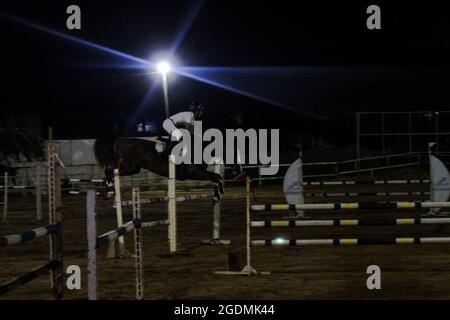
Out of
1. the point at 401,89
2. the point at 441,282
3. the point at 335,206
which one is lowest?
the point at 441,282

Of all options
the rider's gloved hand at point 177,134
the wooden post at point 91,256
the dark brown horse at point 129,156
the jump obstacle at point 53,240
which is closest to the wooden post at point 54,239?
the jump obstacle at point 53,240

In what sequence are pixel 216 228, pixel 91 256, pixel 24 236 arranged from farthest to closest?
pixel 216 228 < pixel 91 256 < pixel 24 236

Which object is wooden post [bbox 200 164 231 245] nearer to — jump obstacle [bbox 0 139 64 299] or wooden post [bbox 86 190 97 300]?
jump obstacle [bbox 0 139 64 299]

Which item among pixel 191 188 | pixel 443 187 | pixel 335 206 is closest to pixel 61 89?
pixel 191 188

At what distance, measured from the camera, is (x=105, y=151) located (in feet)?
53.9

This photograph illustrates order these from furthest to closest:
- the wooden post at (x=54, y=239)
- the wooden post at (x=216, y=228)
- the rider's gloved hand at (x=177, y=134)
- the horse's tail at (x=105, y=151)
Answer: the horse's tail at (x=105, y=151)
the rider's gloved hand at (x=177, y=134)
the wooden post at (x=216, y=228)
the wooden post at (x=54, y=239)

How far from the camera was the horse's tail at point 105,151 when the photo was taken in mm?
16359

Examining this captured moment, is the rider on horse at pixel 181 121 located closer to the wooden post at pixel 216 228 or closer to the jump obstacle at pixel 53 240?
the wooden post at pixel 216 228

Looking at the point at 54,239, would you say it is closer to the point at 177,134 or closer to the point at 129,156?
the point at 177,134

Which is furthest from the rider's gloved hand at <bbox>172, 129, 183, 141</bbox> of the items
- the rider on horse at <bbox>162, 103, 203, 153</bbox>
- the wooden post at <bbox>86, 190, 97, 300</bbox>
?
the wooden post at <bbox>86, 190, 97, 300</bbox>

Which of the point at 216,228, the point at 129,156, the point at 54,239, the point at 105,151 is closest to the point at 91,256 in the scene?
the point at 54,239
